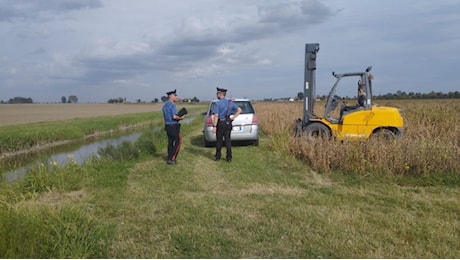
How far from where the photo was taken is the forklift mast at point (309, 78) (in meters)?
9.74

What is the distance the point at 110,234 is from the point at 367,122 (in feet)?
23.8

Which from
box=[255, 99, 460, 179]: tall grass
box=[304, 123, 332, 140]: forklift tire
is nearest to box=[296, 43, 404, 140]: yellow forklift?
box=[304, 123, 332, 140]: forklift tire

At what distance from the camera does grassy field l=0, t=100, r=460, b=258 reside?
323 centimetres

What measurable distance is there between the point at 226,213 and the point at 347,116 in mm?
5731

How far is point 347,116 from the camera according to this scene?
866cm

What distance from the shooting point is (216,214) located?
14.0ft

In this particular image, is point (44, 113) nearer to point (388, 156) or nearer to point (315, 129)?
point (315, 129)

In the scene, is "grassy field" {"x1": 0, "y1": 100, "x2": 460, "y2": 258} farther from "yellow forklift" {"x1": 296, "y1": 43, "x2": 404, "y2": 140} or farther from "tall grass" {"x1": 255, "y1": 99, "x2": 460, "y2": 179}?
"yellow forklift" {"x1": 296, "y1": 43, "x2": 404, "y2": 140}

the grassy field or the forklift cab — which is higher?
the forklift cab

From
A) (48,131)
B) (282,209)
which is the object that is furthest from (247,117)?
(48,131)

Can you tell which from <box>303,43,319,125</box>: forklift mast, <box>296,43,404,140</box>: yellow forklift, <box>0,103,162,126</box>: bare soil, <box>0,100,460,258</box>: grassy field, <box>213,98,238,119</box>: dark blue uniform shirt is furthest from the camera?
<box>0,103,162,126</box>: bare soil

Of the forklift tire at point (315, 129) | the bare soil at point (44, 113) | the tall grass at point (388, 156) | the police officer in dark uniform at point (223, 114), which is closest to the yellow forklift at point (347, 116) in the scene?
the forklift tire at point (315, 129)

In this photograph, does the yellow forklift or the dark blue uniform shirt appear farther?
the yellow forklift

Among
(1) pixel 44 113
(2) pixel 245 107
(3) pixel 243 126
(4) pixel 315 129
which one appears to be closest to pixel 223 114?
(3) pixel 243 126
